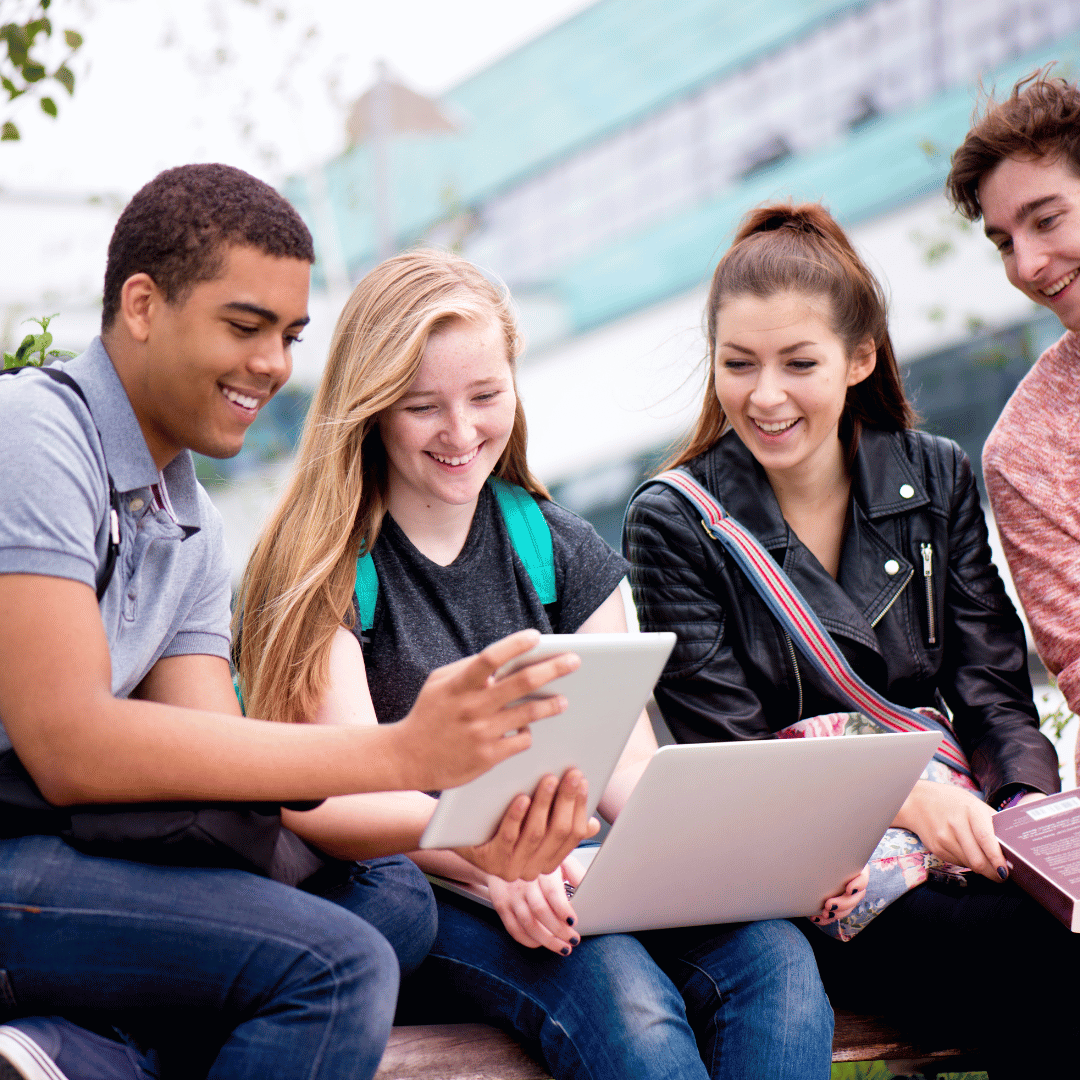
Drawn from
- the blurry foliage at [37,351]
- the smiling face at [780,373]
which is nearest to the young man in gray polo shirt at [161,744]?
the blurry foliage at [37,351]

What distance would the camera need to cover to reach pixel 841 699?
1672mm

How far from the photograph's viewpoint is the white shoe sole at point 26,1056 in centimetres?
96

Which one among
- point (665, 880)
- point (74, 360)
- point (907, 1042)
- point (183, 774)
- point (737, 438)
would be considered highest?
point (74, 360)

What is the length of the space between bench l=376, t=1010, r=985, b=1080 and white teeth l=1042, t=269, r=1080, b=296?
1096 millimetres

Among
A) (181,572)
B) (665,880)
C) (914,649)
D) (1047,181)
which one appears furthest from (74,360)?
(1047,181)

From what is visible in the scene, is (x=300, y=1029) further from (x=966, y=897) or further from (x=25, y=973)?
(x=966, y=897)

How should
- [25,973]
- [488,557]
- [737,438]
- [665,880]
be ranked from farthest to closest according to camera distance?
[737,438], [488,557], [665,880], [25,973]

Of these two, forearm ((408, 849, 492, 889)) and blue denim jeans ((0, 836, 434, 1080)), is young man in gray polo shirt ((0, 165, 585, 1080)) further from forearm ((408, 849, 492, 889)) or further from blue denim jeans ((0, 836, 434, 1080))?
forearm ((408, 849, 492, 889))

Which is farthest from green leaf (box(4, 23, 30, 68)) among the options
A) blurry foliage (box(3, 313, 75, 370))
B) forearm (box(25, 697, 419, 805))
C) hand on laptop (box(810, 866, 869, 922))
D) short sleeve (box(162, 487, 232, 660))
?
hand on laptop (box(810, 866, 869, 922))

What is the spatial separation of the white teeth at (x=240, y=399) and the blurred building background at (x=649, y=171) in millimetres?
2542

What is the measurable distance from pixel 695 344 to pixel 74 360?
3.53 feet

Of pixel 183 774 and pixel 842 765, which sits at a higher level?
pixel 183 774

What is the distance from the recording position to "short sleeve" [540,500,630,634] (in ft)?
5.47

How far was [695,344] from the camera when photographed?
1946 millimetres
